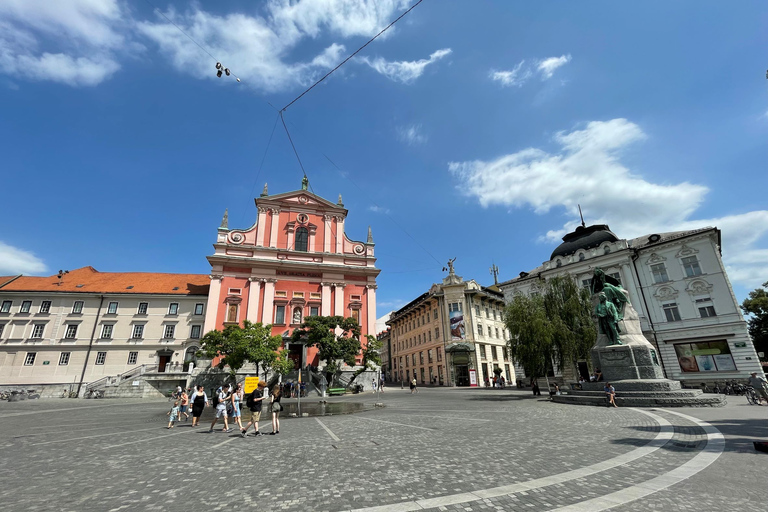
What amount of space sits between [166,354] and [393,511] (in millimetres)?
40949

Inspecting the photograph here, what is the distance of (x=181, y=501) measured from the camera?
4.50 metres

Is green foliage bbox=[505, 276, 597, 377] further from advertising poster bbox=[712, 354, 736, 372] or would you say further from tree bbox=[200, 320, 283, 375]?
tree bbox=[200, 320, 283, 375]

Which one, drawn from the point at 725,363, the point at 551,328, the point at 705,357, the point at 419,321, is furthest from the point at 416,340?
the point at 725,363

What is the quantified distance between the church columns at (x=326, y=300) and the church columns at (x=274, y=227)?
25.0 feet

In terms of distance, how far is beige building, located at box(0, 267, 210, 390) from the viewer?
33781mm

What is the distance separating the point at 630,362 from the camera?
52.2 ft

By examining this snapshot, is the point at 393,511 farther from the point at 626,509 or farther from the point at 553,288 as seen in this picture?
the point at 553,288

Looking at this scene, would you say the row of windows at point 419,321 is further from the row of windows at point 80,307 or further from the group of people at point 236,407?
the group of people at point 236,407

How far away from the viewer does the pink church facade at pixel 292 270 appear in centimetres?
3531

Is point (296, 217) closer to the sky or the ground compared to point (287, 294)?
closer to the sky

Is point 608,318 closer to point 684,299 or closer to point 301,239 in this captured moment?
point 684,299

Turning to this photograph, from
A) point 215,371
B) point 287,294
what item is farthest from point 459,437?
point 287,294

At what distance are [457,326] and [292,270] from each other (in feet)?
71.0

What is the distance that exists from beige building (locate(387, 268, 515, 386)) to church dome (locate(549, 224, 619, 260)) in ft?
37.0
